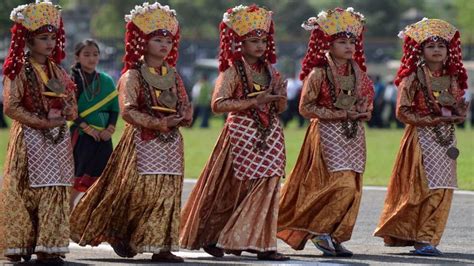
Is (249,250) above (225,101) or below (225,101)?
below

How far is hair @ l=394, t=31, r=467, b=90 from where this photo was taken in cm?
1268

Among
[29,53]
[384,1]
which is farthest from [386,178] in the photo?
[384,1]

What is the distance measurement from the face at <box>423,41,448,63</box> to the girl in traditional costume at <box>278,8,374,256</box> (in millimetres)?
546

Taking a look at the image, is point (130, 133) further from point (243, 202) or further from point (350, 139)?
point (350, 139)

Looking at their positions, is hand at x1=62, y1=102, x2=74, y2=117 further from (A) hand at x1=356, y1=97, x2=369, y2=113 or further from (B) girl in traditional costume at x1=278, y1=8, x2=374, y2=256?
(A) hand at x1=356, y1=97, x2=369, y2=113

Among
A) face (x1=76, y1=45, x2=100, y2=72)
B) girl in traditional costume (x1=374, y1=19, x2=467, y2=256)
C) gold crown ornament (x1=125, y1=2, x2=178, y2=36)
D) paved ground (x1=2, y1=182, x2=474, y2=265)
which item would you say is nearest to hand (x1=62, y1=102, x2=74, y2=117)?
gold crown ornament (x1=125, y1=2, x2=178, y2=36)

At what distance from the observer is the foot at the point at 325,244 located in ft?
40.1

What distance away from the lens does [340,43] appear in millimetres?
12414

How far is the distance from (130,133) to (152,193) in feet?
1.62

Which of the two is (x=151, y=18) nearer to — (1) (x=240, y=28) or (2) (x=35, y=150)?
(1) (x=240, y=28)

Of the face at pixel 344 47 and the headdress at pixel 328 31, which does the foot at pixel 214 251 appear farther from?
the face at pixel 344 47

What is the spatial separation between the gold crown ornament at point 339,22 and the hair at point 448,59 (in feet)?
1.72

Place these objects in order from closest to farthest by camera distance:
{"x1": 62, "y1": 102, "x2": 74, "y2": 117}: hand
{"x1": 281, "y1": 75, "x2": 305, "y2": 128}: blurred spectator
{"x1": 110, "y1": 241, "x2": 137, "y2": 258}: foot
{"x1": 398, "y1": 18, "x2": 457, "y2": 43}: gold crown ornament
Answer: {"x1": 62, "y1": 102, "x2": 74, "y2": 117}: hand, {"x1": 110, "y1": 241, "x2": 137, "y2": 258}: foot, {"x1": 398, "y1": 18, "x2": 457, "y2": 43}: gold crown ornament, {"x1": 281, "y1": 75, "x2": 305, "y2": 128}: blurred spectator

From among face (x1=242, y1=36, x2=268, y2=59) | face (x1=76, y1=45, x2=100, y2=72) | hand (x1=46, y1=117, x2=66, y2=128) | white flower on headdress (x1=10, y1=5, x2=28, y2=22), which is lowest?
hand (x1=46, y1=117, x2=66, y2=128)
